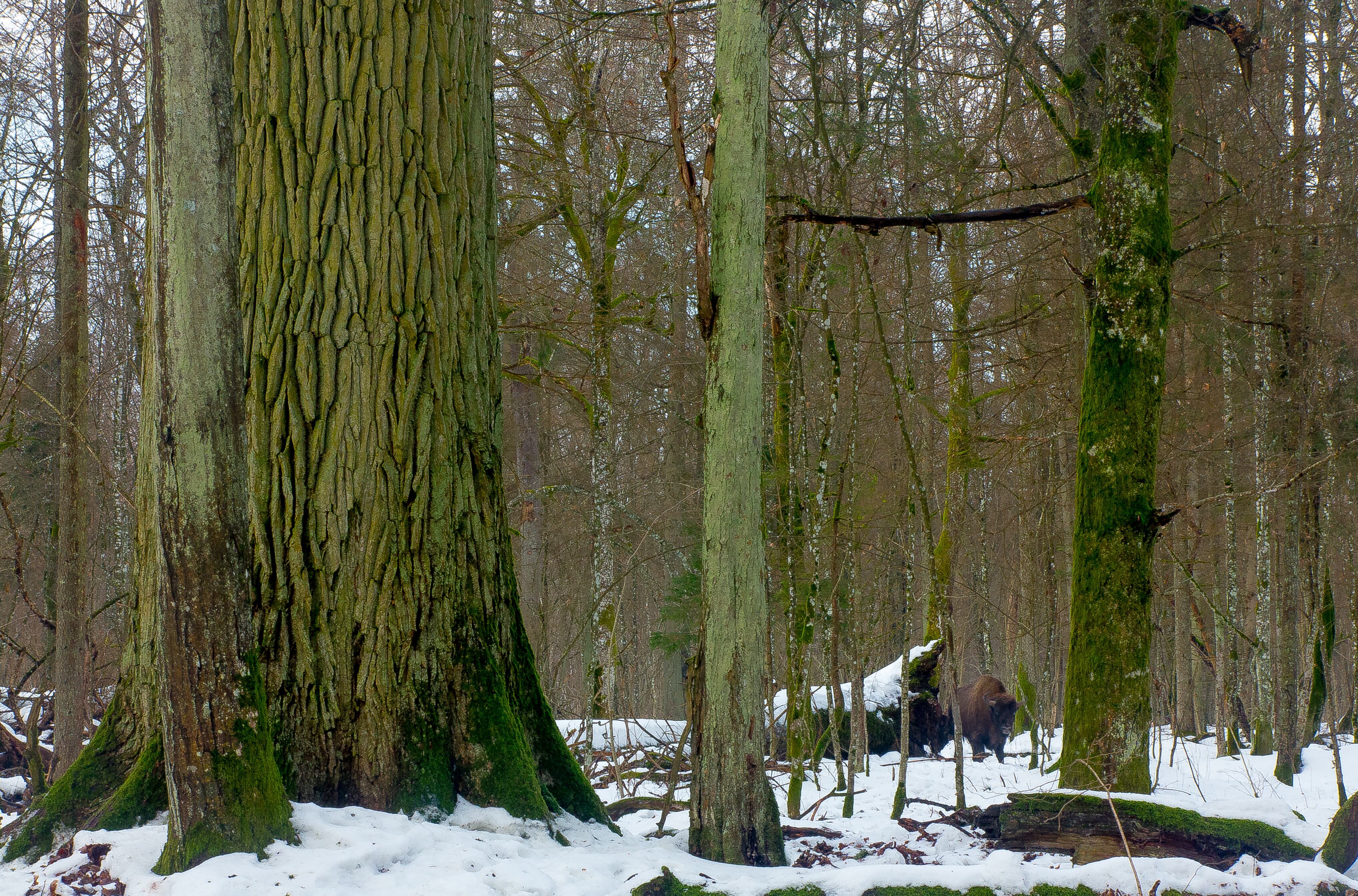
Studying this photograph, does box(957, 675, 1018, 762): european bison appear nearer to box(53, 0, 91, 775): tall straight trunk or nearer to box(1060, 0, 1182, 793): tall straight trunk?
box(1060, 0, 1182, 793): tall straight trunk

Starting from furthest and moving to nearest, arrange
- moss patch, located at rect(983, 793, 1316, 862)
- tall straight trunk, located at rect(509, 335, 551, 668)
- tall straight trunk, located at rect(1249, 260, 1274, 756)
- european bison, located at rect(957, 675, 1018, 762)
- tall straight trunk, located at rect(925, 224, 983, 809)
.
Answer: tall straight trunk, located at rect(509, 335, 551, 668) < european bison, located at rect(957, 675, 1018, 762) < tall straight trunk, located at rect(1249, 260, 1274, 756) < tall straight trunk, located at rect(925, 224, 983, 809) < moss patch, located at rect(983, 793, 1316, 862)

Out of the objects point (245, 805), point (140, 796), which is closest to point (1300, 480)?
point (245, 805)

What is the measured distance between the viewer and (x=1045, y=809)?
159 inches

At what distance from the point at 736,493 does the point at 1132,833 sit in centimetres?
252

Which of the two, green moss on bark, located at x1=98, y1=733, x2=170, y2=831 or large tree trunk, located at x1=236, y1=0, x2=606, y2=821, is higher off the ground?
large tree trunk, located at x1=236, y1=0, x2=606, y2=821

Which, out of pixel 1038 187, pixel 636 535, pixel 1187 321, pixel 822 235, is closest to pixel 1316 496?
pixel 1187 321

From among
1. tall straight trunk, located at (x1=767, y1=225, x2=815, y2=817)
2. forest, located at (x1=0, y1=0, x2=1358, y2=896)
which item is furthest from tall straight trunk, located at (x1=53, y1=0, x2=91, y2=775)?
tall straight trunk, located at (x1=767, y1=225, x2=815, y2=817)

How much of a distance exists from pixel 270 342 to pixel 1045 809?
13.8ft

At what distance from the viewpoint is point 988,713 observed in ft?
31.8

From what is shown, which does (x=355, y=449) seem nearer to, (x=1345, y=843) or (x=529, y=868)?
(x=529, y=868)

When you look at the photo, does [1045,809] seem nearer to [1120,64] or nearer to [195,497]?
[195,497]

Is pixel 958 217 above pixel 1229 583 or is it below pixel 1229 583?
above

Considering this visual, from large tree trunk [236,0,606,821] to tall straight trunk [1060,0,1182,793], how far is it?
3454 mm

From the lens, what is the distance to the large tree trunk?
3131 mm
